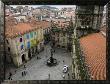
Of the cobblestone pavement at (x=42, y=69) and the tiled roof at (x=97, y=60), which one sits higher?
the tiled roof at (x=97, y=60)

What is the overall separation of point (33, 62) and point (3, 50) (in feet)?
91.7

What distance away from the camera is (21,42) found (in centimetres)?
2972

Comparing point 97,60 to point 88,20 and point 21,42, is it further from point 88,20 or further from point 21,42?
point 21,42

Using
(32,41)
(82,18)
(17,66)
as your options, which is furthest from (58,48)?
(82,18)

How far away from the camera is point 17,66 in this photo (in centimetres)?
2817

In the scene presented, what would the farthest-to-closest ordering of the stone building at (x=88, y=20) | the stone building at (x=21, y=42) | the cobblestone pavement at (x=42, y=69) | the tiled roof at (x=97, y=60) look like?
the stone building at (x=21, y=42)
the cobblestone pavement at (x=42, y=69)
the stone building at (x=88, y=20)
the tiled roof at (x=97, y=60)

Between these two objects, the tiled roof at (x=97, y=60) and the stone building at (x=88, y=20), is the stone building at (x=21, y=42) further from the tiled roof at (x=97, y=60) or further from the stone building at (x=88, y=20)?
the tiled roof at (x=97, y=60)

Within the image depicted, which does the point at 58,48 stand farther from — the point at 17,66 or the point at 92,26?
the point at 92,26

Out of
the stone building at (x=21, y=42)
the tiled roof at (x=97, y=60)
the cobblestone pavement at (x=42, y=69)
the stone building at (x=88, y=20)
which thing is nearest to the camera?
the tiled roof at (x=97, y=60)

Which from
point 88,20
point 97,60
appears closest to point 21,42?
point 88,20

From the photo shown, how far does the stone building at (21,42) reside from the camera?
91.3ft

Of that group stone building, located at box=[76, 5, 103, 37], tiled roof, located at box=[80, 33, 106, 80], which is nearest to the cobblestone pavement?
stone building, located at box=[76, 5, 103, 37]

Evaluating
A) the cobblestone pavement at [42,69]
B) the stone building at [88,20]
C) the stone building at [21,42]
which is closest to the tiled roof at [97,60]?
the stone building at [88,20]

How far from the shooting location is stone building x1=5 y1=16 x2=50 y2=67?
91.3ft
